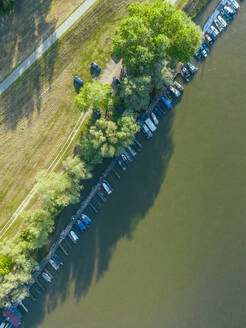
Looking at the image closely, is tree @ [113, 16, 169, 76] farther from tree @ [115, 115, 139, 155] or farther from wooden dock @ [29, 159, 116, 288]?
wooden dock @ [29, 159, 116, 288]

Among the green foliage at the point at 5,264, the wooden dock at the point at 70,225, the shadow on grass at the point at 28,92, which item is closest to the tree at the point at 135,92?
the wooden dock at the point at 70,225

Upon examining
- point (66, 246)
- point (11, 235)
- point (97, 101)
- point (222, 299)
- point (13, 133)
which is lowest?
point (222, 299)

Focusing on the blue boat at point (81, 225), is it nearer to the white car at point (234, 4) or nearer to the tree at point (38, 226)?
the tree at point (38, 226)

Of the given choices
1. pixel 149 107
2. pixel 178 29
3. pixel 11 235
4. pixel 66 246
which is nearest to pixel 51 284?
A: pixel 66 246

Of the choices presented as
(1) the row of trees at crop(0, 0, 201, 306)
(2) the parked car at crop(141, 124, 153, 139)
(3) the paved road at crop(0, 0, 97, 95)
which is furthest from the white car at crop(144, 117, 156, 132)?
(3) the paved road at crop(0, 0, 97, 95)

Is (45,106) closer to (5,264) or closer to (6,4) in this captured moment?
(6,4)

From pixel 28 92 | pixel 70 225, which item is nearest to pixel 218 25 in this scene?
pixel 28 92

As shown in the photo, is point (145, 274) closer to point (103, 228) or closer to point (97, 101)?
point (103, 228)
